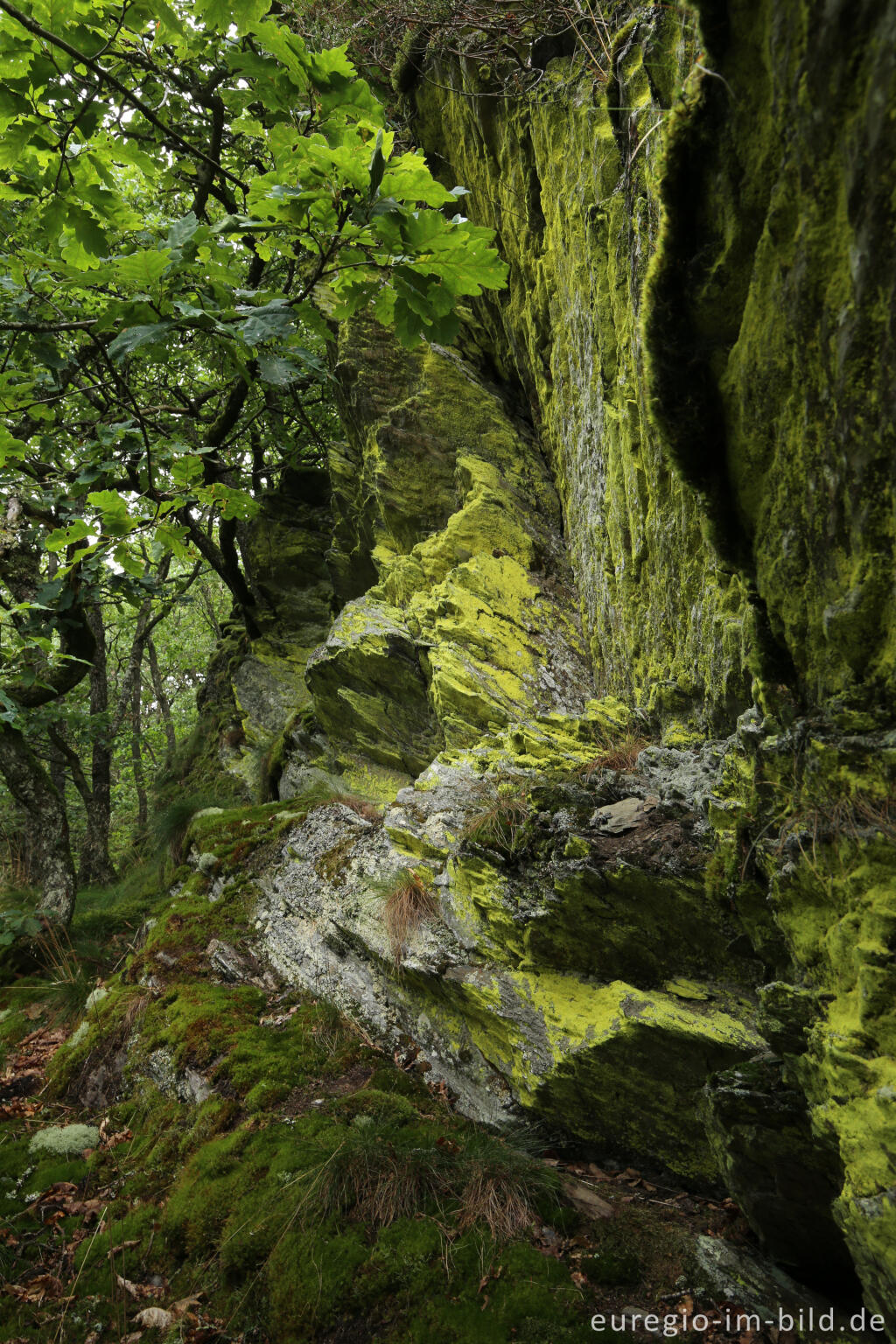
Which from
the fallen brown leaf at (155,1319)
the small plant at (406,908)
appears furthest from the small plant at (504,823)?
the fallen brown leaf at (155,1319)

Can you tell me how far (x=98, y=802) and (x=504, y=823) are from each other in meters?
9.18

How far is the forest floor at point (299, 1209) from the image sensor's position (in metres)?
3.00

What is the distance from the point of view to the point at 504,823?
4.46 metres

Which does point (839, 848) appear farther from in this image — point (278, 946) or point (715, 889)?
point (278, 946)

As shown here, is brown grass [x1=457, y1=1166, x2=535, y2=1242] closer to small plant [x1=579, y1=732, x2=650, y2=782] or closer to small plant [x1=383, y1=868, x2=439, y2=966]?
small plant [x1=383, y1=868, x2=439, y2=966]

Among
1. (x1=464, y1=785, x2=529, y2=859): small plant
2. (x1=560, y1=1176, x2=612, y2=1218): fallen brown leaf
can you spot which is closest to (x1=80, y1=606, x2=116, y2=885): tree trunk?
(x1=464, y1=785, x2=529, y2=859): small plant

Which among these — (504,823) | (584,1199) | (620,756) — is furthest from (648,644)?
(584,1199)

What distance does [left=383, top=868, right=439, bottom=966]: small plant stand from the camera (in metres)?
4.81

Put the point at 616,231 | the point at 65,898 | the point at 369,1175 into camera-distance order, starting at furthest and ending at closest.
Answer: the point at 65,898
the point at 616,231
the point at 369,1175

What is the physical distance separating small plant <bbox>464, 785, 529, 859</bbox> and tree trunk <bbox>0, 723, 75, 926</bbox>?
17.1 feet

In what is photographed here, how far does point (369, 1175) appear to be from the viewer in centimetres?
353

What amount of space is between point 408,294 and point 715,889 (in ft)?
9.02

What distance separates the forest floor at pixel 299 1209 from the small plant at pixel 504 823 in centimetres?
163

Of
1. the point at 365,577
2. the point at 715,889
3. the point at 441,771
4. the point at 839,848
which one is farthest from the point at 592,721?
the point at 365,577
